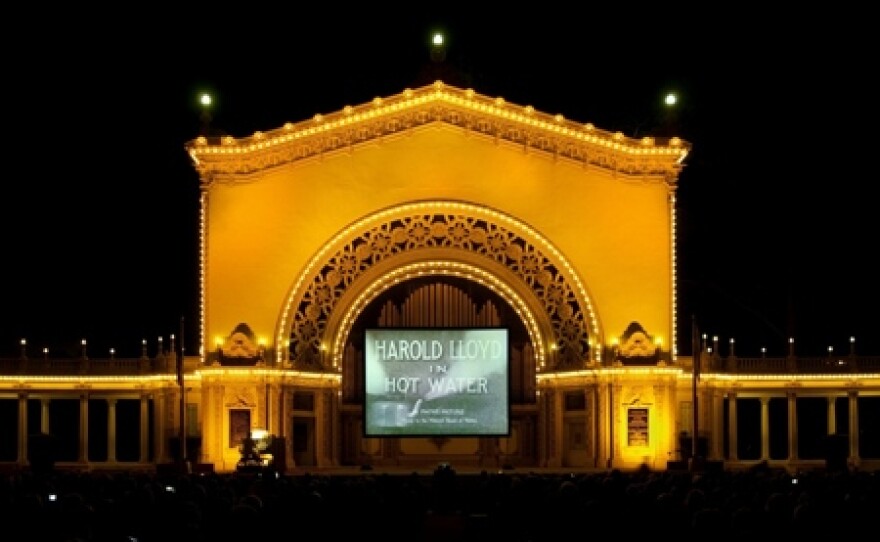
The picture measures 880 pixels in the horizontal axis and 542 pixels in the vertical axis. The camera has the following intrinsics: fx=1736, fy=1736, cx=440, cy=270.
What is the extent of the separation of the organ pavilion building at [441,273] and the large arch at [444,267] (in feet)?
0.21

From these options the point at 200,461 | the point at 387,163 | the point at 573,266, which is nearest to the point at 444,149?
the point at 387,163

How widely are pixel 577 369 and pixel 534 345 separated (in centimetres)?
187

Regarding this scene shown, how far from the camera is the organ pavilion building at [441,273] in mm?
54781

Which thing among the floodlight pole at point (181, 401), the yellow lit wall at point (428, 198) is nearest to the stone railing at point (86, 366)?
the floodlight pole at point (181, 401)

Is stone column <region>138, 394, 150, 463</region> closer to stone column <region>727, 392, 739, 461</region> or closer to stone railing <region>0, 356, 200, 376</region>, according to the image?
stone railing <region>0, 356, 200, 376</region>

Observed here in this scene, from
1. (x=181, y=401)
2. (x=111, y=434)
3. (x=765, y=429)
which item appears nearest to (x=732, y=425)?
(x=765, y=429)

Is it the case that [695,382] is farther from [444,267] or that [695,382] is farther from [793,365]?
[444,267]

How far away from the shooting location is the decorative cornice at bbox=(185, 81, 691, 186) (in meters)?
55.2

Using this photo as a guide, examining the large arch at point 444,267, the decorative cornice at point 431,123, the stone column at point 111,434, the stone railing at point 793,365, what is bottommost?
the stone column at point 111,434

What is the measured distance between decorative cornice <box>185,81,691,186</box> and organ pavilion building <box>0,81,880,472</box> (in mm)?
55

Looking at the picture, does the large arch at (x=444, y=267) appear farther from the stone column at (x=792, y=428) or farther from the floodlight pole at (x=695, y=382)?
the stone column at (x=792, y=428)

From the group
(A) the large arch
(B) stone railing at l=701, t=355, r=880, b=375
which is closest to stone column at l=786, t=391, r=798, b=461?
(B) stone railing at l=701, t=355, r=880, b=375

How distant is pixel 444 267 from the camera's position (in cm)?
5675

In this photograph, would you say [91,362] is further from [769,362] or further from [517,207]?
[769,362]
